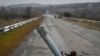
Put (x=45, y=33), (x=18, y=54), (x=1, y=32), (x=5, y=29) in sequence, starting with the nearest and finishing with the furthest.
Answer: (x=45, y=33), (x=18, y=54), (x=1, y=32), (x=5, y=29)

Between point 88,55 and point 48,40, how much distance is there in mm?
8627

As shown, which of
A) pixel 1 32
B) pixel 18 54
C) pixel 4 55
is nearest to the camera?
pixel 4 55

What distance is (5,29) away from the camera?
21.1 m

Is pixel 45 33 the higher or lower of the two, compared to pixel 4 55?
higher

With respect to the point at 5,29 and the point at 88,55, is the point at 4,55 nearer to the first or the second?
the point at 88,55

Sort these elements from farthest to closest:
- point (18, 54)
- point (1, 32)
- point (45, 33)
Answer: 1. point (1, 32)
2. point (18, 54)
3. point (45, 33)

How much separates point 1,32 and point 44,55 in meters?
7.04

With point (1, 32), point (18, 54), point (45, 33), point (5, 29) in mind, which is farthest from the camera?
point (5, 29)

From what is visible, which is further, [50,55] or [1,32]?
[1,32]

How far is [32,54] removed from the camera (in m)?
13.6

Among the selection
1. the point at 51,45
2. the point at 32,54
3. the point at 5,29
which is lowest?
the point at 5,29

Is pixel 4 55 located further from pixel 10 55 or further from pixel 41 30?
pixel 41 30

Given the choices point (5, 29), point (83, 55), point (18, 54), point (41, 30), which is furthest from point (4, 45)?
point (41, 30)

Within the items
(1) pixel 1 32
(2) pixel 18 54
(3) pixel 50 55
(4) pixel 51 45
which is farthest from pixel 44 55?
(4) pixel 51 45
